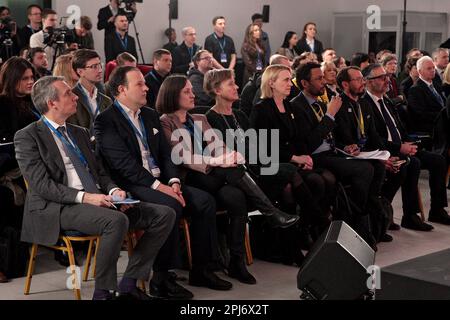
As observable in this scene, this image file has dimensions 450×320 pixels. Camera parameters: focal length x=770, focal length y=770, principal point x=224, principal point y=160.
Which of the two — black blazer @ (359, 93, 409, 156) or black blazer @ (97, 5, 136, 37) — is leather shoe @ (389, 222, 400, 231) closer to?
black blazer @ (359, 93, 409, 156)

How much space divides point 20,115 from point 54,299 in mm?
1194

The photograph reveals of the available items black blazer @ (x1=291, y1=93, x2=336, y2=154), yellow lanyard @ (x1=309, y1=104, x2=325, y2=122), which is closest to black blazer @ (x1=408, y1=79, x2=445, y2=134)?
yellow lanyard @ (x1=309, y1=104, x2=325, y2=122)

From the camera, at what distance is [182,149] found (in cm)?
466

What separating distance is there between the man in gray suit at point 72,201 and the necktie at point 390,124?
2.59 m

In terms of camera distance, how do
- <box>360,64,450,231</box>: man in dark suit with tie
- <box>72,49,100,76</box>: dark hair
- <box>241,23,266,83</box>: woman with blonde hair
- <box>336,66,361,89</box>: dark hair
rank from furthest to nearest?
<box>241,23,266,83</box>: woman with blonde hair
<box>360,64,450,231</box>: man in dark suit with tie
<box>336,66,361,89</box>: dark hair
<box>72,49,100,76</box>: dark hair

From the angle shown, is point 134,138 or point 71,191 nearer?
point 71,191

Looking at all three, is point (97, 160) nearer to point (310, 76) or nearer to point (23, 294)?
point (23, 294)

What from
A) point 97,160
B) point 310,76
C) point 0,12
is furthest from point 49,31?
point 97,160

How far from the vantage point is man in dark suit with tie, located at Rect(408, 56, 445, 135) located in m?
7.39

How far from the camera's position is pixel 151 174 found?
4.38 metres

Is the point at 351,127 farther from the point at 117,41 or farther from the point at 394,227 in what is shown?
the point at 117,41

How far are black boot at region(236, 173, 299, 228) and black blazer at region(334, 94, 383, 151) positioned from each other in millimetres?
1113

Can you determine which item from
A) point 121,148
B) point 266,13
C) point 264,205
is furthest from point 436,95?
point 266,13
